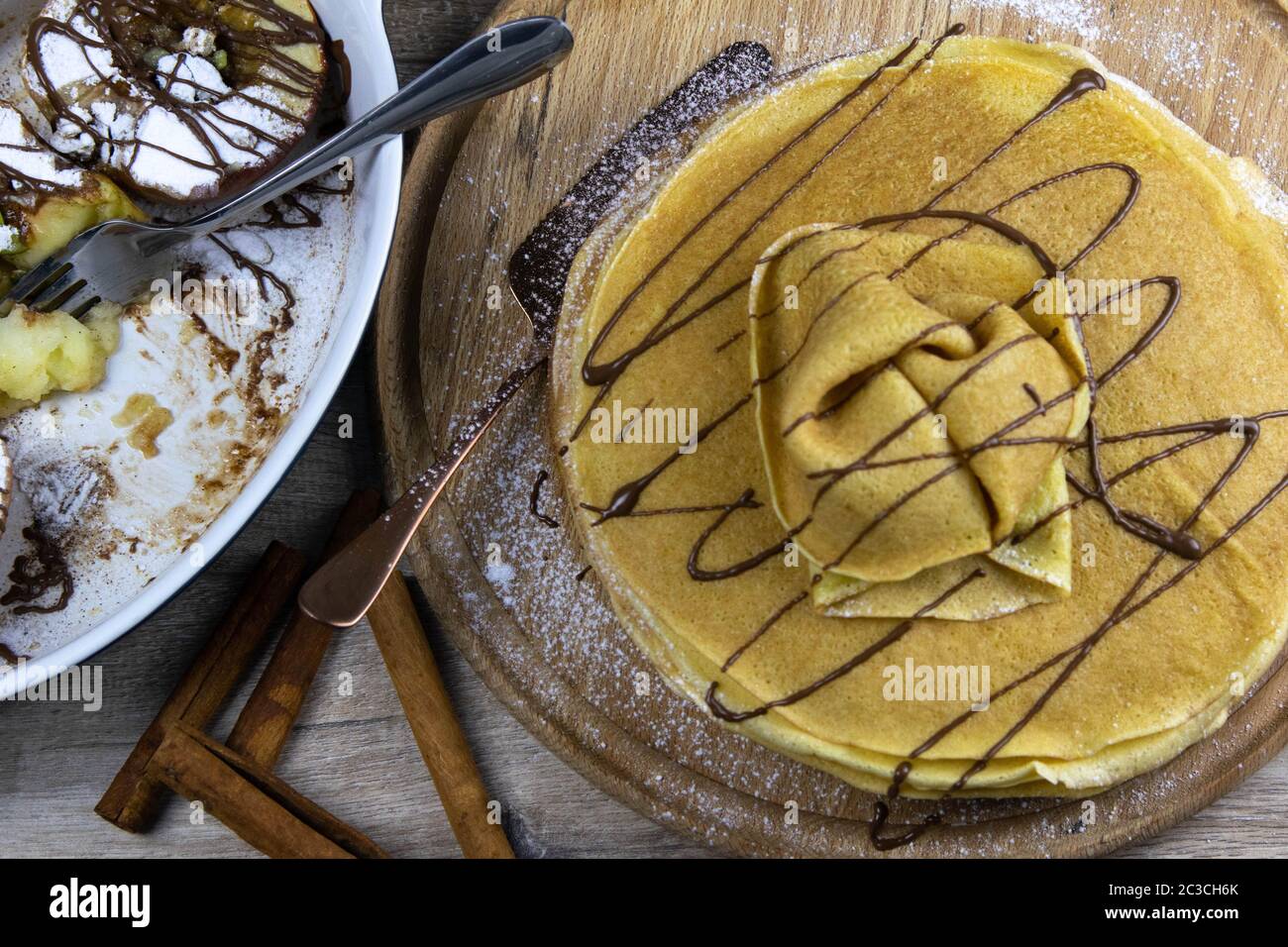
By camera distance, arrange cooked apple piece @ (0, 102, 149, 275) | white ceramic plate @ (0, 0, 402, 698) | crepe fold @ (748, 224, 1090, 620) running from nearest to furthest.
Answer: crepe fold @ (748, 224, 1090, 620), white ceramic plate @ (0, 0, 402, 698), cooked apple piece @ (0, 102, 149, 275)

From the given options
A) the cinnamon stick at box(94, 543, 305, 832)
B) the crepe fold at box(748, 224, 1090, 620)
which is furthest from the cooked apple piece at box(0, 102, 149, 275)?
the crepe fold at box(748, 224, 1090, 620)

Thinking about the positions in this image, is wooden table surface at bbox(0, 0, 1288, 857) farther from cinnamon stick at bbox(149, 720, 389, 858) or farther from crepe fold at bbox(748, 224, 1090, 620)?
crepe fold at bbox(748, 224, 1090, 620)

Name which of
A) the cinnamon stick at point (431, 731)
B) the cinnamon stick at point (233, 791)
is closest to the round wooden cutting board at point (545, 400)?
the cinnamon stick at point (431, 731)

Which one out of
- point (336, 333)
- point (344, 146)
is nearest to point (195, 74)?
point (344, 146)

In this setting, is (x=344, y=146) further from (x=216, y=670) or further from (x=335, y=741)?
(x=335, y=741)

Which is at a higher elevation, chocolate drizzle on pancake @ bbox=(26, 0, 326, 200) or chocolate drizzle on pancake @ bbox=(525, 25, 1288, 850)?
chocolate drizzle on pancake @ bbox=(26, 0, 326, 200)

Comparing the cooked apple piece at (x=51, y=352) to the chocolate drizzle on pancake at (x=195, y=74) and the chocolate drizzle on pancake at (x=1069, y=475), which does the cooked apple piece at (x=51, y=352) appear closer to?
the chocolate drizzle on pancake at (x=195, y=74)
